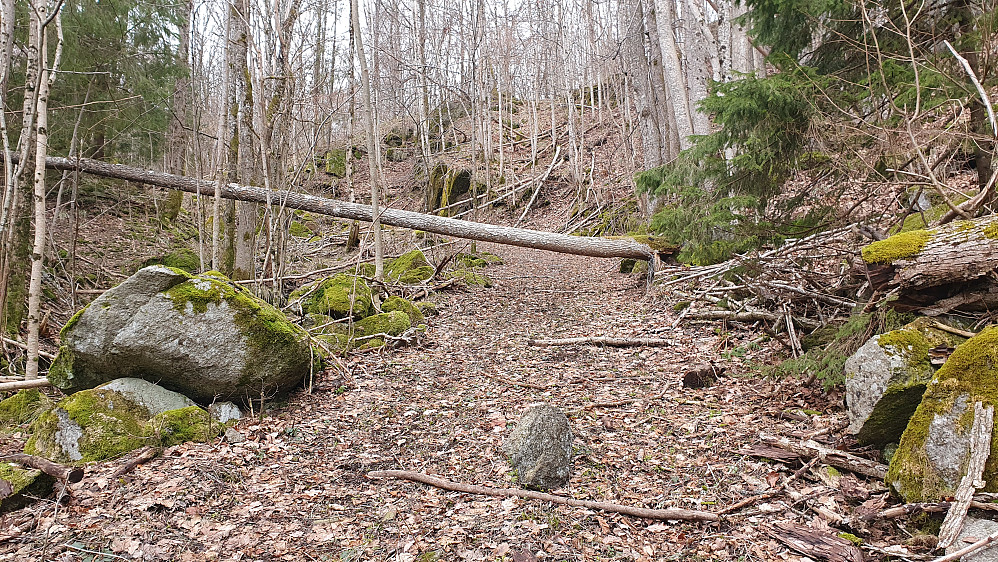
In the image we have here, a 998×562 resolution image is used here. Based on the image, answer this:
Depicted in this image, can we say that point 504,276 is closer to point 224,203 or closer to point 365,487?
point 224,203

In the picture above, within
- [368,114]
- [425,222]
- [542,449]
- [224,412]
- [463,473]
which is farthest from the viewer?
[425,222]

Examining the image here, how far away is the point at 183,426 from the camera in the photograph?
4441mm

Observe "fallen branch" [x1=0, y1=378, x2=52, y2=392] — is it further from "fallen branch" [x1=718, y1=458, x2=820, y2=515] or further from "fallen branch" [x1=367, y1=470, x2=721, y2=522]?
"fallen branch" [x1=718, y1=458, x2=820, y2=515]

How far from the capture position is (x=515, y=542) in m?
3.12

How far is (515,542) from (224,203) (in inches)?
312

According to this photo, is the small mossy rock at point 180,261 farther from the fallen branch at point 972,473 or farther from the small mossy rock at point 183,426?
the fallen branch at point 972,473

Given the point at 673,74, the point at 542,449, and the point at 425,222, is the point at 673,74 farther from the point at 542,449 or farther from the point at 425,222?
the point at 542,449

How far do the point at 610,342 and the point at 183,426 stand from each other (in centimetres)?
478

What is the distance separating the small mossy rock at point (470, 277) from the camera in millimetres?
10566

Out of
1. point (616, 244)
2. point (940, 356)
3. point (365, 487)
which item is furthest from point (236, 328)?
point (616, 244)

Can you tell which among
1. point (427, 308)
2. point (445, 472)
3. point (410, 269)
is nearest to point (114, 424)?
point (445, 472)

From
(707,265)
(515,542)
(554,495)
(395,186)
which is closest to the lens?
(515,542)

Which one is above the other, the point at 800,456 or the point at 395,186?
the point at 395,186

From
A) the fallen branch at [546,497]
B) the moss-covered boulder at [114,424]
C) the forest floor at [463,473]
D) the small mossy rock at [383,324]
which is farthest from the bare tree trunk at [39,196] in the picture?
the fallen branch at [546,497]
